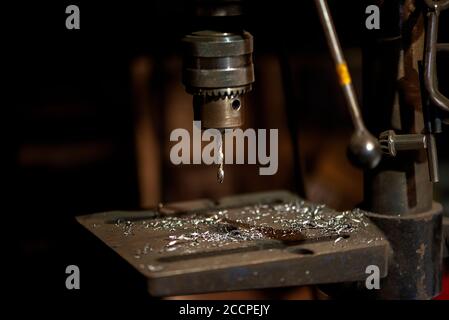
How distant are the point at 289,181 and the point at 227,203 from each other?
0.96 meters

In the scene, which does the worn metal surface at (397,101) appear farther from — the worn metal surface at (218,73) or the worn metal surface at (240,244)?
the worn metal surface at (218,73)

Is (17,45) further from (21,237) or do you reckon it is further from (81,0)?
(21,237)

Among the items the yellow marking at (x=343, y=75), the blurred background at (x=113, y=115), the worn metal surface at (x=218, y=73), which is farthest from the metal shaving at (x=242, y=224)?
the blurred background at (x=113, y=115)

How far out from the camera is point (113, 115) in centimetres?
241

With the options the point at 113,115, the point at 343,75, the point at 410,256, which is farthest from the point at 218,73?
the point at 113,115

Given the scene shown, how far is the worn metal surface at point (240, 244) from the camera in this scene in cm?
129

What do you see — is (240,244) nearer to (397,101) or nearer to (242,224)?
(242,224)

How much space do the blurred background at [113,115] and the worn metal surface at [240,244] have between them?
0.51 metres

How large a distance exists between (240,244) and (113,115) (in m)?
1.09

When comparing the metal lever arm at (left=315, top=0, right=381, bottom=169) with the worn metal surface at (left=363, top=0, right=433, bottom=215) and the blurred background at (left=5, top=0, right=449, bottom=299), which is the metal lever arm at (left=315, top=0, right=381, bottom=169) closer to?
the worn metal surface at (left=363, top=0, right=433, bottom=215)

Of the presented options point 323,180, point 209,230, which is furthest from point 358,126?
point 323,180

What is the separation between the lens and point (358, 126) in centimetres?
120

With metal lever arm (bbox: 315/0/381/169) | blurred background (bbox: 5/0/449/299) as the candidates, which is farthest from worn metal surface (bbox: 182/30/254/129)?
blurred background (bbox: 5/0/449/299)

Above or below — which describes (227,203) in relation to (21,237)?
above
